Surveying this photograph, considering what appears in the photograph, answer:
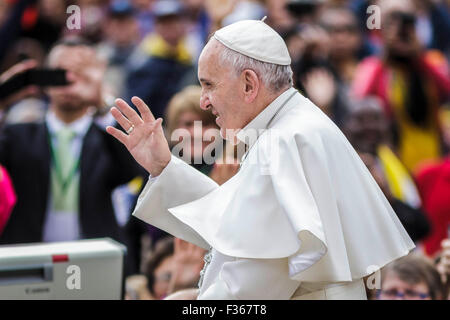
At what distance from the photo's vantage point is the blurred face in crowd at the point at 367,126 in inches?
267

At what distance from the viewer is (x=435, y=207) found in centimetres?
666

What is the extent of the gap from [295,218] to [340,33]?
237 inches

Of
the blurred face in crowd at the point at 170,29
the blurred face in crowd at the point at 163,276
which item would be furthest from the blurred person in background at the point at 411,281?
the blurred face in crowd at the point at 170,29

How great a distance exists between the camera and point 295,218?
118 inches

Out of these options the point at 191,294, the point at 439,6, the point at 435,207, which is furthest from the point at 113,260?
the point at 439,6

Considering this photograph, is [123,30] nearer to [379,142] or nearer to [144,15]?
[144,15]

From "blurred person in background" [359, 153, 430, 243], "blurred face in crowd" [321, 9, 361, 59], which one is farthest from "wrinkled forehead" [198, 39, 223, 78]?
"blurred face in crowd" [321, 9, 361, 59]

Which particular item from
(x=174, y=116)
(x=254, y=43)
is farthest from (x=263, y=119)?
(x=174, y=116)

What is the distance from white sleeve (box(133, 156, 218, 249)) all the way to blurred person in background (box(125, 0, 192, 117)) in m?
4.17

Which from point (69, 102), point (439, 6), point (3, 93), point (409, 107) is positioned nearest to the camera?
point (3, 93)

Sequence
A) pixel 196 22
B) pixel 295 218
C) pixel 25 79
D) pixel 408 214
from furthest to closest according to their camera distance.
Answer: pixel 196 22 < pixel 408 214 < pixel 25 79 < pixel 295 218

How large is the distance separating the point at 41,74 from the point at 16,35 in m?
2.90

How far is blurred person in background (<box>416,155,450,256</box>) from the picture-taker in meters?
6.50
